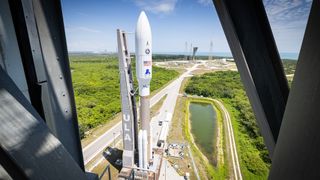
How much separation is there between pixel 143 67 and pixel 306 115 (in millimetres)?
6959

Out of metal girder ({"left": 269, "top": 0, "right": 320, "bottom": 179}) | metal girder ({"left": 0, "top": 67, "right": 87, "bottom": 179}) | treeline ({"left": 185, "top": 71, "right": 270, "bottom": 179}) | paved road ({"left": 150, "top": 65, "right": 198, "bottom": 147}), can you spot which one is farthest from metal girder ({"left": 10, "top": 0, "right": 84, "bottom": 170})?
paved road ({"left": 150, "top": 65, "right": 198, "bottom": 147})

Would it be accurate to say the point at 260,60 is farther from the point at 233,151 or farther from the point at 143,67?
the point at 233,151

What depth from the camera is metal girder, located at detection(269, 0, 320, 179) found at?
1.53 ft

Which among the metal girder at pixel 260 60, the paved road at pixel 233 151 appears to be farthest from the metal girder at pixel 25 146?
the paved road at pixel 233 151

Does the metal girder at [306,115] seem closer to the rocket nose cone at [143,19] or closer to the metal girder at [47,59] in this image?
the metal girder at [47,59]

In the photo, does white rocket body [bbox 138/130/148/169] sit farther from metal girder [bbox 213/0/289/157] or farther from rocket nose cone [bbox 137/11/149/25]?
metal girder [bbox 213/0/289/157]

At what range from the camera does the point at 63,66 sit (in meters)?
1.17

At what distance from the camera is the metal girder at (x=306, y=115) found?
18.3 inches

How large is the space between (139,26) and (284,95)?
6719mm

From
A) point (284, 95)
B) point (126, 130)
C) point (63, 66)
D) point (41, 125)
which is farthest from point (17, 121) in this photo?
point (126, 130)

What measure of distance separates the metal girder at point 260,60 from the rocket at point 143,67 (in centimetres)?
627

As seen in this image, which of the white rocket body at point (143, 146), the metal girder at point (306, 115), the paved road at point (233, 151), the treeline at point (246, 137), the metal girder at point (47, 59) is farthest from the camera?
the treeline at point (246, 137)

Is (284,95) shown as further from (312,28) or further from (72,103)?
(72,103)

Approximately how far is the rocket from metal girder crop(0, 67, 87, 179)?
21.6 feet
